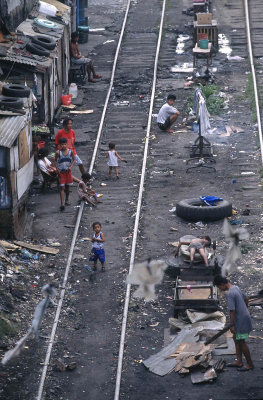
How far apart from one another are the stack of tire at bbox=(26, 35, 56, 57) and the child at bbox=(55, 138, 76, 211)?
5.53m

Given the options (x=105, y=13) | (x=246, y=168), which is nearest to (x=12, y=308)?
(x=246, y=168)

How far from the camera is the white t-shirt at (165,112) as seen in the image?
23109 millimetres

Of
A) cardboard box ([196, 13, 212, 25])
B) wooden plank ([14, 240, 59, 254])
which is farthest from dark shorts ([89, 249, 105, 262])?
cardboard box ([196, 13, 212, 25])

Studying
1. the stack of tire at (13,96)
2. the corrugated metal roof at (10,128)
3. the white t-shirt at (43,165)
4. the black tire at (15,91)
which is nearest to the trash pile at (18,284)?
the corrugated metal roof at (10,128)

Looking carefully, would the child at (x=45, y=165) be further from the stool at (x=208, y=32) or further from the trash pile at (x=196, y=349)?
the stool at (x=208, y=32)

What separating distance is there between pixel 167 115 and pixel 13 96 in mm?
4760

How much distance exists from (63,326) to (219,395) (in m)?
3.02

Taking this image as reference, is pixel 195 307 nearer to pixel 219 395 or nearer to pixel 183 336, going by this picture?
pixel 183 336

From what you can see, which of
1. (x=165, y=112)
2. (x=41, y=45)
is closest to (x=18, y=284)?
(x=165, y=112)

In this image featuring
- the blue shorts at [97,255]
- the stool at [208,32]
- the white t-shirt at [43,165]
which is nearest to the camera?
the blue shorts at [97,255]

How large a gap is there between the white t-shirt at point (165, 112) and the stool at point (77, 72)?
17.3 ft

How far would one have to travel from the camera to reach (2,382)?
12625 mm

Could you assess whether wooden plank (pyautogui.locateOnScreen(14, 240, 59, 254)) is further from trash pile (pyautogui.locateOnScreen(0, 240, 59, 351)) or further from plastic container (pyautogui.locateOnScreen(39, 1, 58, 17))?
plastic container (pyautogui.locateOnScreen(39, 1, 58, 17))

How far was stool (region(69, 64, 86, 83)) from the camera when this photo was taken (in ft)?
91.4
